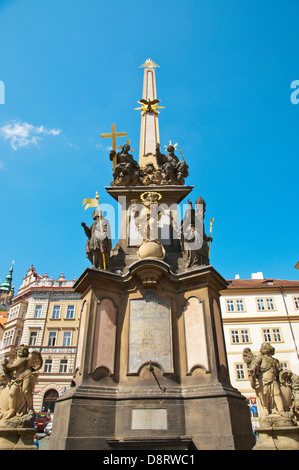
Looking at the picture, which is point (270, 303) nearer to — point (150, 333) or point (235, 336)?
point (235, 336)

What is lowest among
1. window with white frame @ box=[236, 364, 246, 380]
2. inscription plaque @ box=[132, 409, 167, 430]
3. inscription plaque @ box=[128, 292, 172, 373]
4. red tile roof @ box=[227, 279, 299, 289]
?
inscription plaque @ box=[132, 409, 167, 430]

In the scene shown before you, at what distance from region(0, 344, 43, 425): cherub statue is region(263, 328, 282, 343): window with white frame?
96.5 ft

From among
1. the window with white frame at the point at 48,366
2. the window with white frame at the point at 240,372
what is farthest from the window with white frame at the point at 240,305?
the window with white frame at the point at 48,366

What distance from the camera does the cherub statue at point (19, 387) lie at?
6199mm

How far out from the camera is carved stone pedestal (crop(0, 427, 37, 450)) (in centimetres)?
573

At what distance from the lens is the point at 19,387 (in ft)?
21.1

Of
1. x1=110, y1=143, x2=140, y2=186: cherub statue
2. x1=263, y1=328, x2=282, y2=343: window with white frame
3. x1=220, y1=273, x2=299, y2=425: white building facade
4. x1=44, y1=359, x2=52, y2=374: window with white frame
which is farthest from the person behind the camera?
x1=44, y1=359, x2=52, y2=374: window with white frame

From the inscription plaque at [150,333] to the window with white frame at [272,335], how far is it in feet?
91.3

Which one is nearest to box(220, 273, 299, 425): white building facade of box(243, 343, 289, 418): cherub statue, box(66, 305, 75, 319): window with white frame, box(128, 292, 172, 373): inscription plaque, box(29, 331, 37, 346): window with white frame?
box(66, 305, 75, 319): window with white frame

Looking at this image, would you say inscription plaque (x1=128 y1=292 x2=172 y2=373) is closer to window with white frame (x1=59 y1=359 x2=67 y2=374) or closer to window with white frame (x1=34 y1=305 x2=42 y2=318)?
window with white frame (x1=59 y1=359 x2=67 y2=374)

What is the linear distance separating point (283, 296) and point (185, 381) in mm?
29992

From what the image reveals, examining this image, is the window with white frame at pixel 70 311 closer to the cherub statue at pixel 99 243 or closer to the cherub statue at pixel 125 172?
the cherub statue at pixel 125 172

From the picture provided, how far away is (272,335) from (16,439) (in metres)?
30.3

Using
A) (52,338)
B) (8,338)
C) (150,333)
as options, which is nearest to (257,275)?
(52,338)
